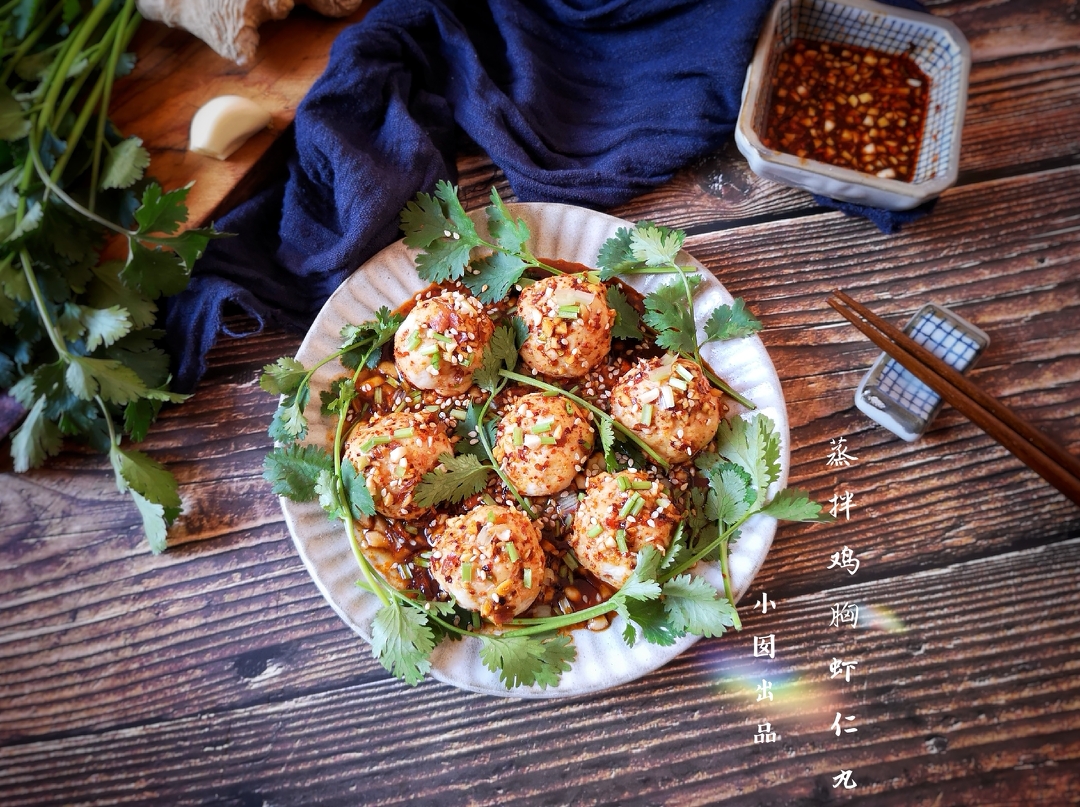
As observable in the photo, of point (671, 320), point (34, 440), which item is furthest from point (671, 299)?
point (34, 440)

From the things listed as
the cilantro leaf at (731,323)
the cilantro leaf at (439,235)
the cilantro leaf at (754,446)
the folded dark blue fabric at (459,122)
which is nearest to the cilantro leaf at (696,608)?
the cilantro leaf at (754,446)

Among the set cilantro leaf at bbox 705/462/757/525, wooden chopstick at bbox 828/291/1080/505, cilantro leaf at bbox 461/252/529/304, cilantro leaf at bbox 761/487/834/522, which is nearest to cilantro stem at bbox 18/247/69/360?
cilantro leaf at bbox 461/252/529/304

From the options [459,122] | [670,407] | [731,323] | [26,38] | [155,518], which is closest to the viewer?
[670,407]

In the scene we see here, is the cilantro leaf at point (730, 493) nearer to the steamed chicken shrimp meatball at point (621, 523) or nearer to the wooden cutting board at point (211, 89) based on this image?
the steamed chicken shrimp meatball at point (621, 523)

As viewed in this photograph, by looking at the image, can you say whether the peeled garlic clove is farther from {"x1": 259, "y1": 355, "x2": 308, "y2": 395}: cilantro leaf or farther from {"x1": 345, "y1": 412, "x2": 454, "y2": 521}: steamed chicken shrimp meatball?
{"x1": 345, "y1": 412, "x2": 454, "y2": 521}: steamed chicken shrimp meatball

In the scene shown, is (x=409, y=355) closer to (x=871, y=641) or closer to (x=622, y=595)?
(x=622, y=595)

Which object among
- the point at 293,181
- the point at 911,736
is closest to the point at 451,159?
the point at 293,181

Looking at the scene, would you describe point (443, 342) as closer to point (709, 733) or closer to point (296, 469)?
point (296, 469)
